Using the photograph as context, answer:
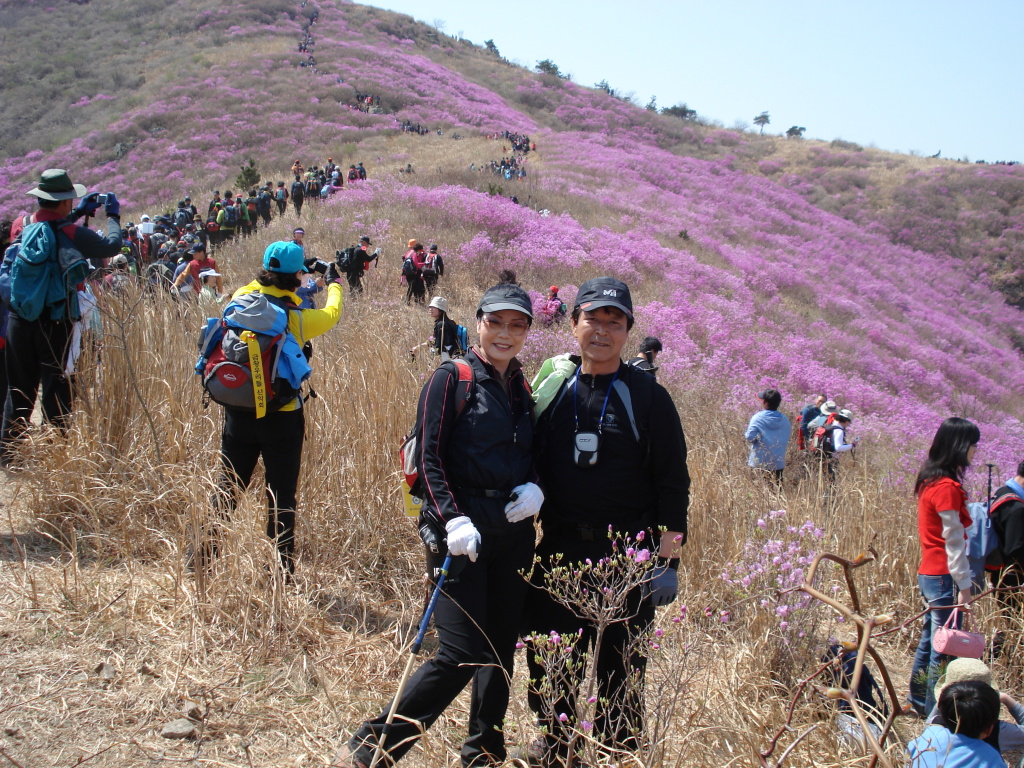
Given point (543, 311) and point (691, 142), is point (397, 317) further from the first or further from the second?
point (691, 142)

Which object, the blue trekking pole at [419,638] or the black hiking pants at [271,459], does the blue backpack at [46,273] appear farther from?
the blue trekking pole at [419,638]

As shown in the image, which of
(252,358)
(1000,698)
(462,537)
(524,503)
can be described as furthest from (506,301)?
(1000,698)

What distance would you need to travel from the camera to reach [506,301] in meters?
2.26

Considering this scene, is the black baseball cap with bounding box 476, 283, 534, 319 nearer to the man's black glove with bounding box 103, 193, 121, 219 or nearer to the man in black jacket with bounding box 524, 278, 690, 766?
the man in black jacket with bounding box 524, 278, 690, 766

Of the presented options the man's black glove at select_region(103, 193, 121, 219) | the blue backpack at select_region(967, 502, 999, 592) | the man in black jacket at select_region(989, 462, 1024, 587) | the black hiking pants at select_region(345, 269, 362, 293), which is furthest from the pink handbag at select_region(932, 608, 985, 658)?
the black hiking pants at select_region(345, 269, 362, 293)

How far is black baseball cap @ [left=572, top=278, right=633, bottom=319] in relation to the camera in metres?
2.32

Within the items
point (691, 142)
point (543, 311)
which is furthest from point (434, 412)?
point (691, 142)

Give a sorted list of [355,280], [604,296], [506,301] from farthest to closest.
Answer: [355,280]
[604,296]
[506,301]

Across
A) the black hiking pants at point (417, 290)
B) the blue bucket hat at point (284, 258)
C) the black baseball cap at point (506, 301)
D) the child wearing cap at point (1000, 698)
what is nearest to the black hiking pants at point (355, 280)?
the black hiking pants at point (417, 290)

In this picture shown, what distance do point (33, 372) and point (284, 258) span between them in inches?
77.8

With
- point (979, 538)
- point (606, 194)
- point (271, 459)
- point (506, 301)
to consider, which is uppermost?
point (606, 194)

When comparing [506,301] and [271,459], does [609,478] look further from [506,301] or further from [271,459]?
[271,459]

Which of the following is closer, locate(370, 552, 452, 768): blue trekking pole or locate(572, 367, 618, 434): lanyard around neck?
locate(370, 552, 452, 768): blue trekking pole

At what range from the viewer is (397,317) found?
7738 mm
